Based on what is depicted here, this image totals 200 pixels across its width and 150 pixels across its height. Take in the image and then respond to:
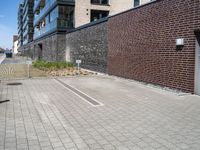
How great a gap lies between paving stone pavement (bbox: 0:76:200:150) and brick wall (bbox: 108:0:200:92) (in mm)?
1272

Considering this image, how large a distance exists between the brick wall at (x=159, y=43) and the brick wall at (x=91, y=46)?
247cm

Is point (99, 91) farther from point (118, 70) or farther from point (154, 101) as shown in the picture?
point (118, 70)

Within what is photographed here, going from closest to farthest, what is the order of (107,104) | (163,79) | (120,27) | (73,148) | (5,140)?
1. (73,148)
2. (5,140)
3. (107,104)
4. (163,79)
5. (120,27)

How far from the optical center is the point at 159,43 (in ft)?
38.9

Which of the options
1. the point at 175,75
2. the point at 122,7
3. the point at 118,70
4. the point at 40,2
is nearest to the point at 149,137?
the point at 175,75

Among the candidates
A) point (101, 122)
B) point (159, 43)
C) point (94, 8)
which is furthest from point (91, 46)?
point (101, 122)

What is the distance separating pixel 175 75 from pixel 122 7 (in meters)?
21.9

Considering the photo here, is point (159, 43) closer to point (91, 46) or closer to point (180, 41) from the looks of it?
point (180, 41)

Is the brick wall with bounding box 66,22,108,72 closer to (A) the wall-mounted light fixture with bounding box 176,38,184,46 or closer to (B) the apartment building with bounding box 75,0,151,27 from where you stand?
(B) the apartment building with bounding box 75,0,151,27

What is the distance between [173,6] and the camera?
11.0 m

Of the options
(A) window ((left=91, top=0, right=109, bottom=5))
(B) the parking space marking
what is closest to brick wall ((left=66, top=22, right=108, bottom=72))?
(A) window ((left=91, top=0, right=109, bottom=5))

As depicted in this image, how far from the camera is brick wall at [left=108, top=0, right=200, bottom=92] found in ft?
33.2

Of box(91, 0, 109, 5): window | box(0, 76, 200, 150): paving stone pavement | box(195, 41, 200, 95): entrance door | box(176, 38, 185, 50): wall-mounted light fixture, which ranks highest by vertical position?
box(91, 0, 109, 5): window

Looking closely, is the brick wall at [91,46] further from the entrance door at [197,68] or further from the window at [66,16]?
the entrance door at [197,68]
